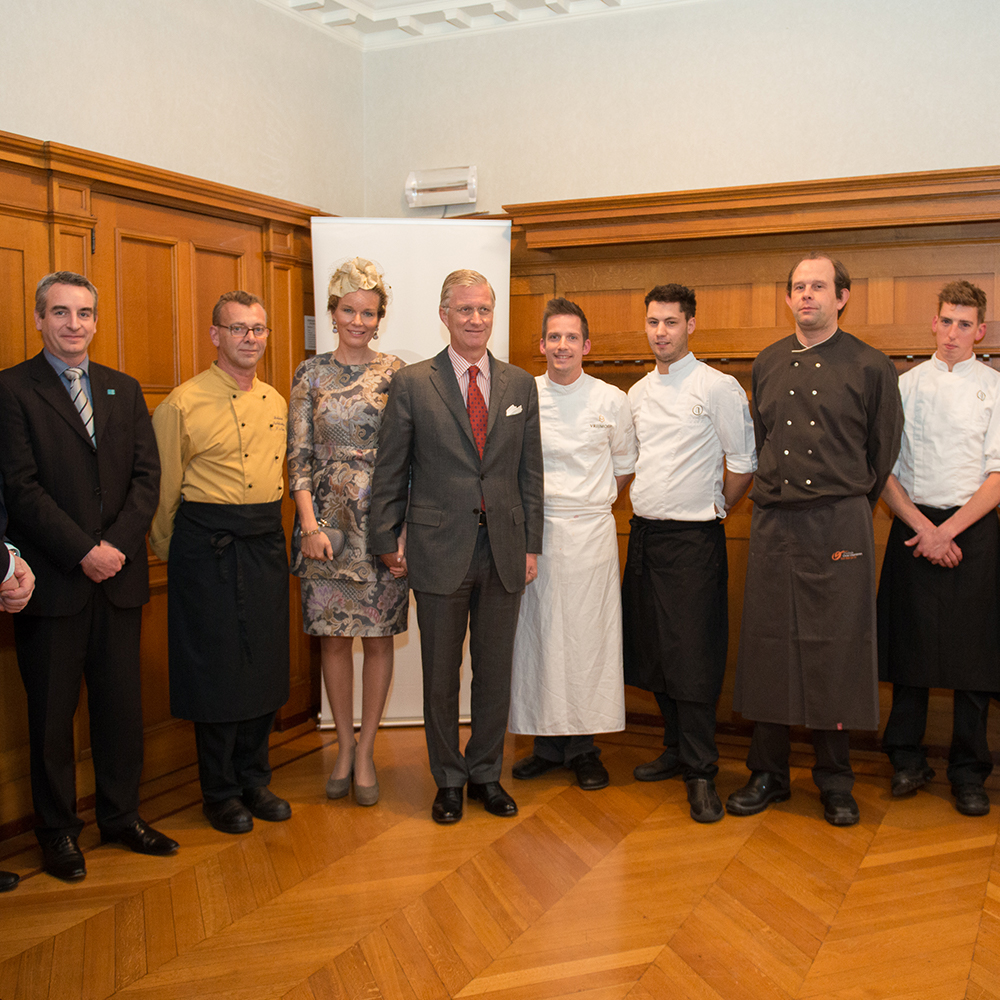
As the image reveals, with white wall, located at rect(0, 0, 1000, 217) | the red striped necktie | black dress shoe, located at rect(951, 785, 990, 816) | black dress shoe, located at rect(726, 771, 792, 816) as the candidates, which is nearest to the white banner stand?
white wall, located at rect(0, 0, 1000, 217)

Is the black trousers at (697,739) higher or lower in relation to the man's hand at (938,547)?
lower

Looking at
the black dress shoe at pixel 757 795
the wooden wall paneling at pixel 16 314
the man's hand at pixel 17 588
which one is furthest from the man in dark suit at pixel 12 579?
the black dress shoe at pixel 757 795

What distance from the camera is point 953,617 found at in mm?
3275

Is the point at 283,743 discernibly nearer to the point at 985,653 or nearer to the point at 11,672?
the point at 11,672

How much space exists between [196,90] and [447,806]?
2.87 m

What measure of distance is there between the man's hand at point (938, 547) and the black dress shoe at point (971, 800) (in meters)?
0.74

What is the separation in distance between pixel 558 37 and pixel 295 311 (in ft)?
5.57

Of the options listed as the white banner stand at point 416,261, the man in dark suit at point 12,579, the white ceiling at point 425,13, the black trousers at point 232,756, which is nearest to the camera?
the man in dark suit at point 12,579

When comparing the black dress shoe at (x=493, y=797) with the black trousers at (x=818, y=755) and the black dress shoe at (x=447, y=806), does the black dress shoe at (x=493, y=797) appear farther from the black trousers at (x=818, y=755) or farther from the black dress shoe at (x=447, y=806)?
the black trousers at (x=818, y=755)

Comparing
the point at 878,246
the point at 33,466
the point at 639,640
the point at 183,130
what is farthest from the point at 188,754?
the point at 878,246

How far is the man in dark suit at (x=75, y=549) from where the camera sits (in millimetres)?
2713

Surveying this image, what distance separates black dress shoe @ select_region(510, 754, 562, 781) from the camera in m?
3.54

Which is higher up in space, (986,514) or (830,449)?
(830,449)

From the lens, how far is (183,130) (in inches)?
150
